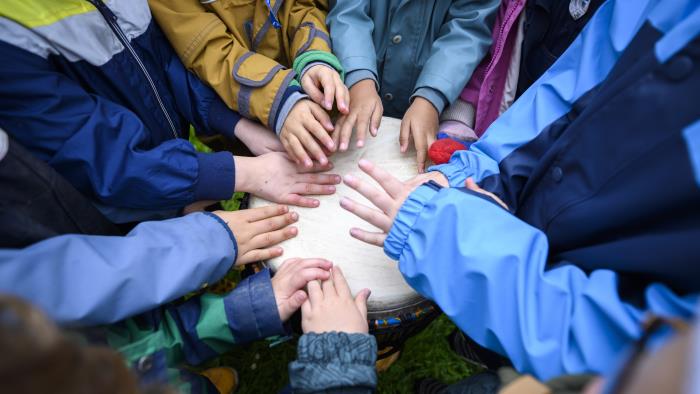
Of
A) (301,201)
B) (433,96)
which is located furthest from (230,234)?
(433,96)

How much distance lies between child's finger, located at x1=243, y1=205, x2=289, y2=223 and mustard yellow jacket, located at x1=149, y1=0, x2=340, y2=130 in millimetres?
248

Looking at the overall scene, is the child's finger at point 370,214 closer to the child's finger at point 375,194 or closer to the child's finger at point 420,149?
the child's finger at point 375,194

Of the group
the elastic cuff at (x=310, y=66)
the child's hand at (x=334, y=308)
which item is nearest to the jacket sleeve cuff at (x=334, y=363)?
the child's hand at (x=334, y=308)

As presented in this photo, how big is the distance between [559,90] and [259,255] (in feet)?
2.39

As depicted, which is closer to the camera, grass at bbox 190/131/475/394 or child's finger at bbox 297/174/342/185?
child's finger at bbox 297/174/342/185

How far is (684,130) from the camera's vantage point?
1.79ft

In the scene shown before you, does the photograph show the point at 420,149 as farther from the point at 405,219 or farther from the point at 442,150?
the point at 405,219

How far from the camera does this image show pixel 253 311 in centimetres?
82

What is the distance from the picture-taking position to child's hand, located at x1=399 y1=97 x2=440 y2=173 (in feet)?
3.36

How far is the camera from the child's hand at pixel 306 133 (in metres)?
0.99

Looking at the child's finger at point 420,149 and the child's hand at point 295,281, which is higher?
the child's finger at point 420,149

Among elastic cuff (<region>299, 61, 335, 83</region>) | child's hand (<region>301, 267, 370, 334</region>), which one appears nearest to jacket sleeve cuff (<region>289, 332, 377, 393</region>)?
child's hand (<region>301, 267, 370, 334</region>)

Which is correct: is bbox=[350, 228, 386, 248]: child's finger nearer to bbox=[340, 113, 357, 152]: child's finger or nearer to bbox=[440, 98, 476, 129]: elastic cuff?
bbox=[340, 113, 357, 152]: child's finger

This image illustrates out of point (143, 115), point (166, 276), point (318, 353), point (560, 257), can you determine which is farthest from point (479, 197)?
point (143, 115)
